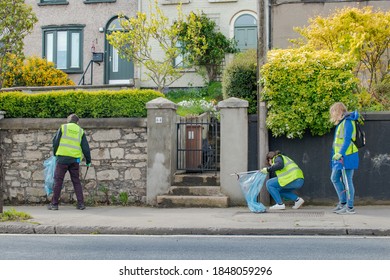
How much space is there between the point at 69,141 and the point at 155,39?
42.4ft

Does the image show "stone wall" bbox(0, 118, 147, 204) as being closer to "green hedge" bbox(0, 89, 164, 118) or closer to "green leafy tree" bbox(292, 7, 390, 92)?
"green hedge" bbox(0, 89, 164, 118)

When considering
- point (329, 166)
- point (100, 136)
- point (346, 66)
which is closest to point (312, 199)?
point (329, 166)

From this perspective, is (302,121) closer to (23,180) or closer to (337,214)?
(337,214)

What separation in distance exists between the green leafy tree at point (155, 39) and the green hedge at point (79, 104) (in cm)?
846

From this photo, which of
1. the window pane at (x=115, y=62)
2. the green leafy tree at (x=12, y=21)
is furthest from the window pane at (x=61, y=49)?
the green leafy tree at (x=12, y=21)

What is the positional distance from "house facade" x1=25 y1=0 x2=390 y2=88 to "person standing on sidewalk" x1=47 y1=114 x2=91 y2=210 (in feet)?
Result: 41.0

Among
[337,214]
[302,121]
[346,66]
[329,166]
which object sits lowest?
[337,214]

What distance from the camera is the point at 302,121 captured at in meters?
12.9

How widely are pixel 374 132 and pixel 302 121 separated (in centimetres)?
148

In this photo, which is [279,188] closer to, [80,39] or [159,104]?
[159,104]

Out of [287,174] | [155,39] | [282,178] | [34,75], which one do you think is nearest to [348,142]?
[287,174]

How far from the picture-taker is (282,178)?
1226 centimetres

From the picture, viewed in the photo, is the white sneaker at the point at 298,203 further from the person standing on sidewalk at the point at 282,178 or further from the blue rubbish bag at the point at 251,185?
the blue rubbish bag at the point at 251,185

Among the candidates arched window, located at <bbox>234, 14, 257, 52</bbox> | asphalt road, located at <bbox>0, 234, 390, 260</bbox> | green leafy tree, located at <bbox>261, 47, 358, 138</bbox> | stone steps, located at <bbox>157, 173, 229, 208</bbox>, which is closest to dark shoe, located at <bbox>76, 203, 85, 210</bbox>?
stone steps, located at <bbox>157, 173, 229, 208</bbox>
